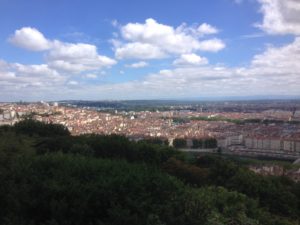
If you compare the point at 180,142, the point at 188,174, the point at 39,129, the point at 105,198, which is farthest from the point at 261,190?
the point at 180,142

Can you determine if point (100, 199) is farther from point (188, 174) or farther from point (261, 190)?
point (261, 190)

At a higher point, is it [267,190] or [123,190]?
[123,190]

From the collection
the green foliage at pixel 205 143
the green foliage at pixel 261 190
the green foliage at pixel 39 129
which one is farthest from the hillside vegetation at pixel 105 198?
the green foliage at pixel 205 143

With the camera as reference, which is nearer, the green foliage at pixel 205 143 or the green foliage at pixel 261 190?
the green foliage at pixel 261 190

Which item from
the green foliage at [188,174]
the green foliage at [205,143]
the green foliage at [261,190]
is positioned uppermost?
the green foliage at [188,174]

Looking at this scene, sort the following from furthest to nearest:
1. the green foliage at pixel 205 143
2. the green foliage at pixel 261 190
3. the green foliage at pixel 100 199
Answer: the green foliage at pixel 205 143 < the green foliage at pixel 261 190 < the green foliage at pixel 100 199

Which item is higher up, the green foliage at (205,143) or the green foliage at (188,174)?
the green foliage at (188,174)

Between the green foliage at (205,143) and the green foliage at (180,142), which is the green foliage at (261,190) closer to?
the green foliage at (180,142)

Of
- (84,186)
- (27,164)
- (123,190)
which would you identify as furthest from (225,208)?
(27,164)

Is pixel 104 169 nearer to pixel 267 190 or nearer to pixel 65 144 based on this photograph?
pixel 267 190

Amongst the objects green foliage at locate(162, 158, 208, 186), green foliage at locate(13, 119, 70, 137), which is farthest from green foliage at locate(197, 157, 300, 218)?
green foliage at locate(13, 119, 70, 137)

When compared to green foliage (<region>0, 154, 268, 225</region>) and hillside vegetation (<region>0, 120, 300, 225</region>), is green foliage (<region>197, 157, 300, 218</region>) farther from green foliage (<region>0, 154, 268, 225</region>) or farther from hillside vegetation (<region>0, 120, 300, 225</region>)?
green foliage (<region>0, 154, 268, 225</region>)
